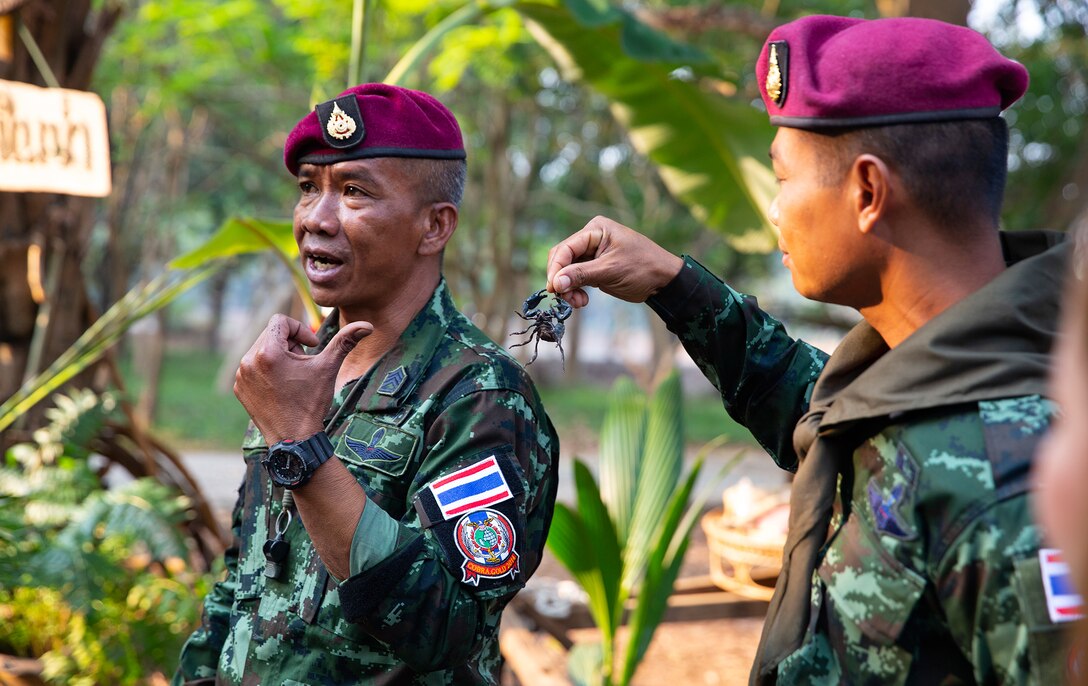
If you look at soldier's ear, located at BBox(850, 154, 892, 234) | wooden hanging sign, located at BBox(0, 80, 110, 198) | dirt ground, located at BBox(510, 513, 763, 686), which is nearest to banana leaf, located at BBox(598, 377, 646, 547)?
dirt ground, located at BBox(510, 513, 763, 686)

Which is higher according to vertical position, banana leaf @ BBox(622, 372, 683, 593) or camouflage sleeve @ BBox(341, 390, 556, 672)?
camouflage sleeve @ BBox(341, 390, 556, 672)

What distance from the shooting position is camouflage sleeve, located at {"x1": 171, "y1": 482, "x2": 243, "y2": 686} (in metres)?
1.97

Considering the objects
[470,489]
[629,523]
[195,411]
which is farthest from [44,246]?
[195,411]

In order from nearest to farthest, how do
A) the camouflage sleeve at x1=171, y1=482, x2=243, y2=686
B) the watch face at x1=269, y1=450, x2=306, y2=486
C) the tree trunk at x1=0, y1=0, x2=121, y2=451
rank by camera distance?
the watch face at x1=269, y1=450, x2=306, y2=486, the camouflage sleeve at x1=171, y1=482, x2=243, y2=686, the tree trunk at x1=0, y1=0, x2=121, y2=451

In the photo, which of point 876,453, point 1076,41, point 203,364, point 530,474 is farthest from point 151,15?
point 203,364

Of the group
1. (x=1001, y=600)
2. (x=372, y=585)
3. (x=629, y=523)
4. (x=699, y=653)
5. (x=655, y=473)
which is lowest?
(x=699, y=653)

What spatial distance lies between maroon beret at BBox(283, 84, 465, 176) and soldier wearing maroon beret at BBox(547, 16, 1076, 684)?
0.70m

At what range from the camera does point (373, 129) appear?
1.82 metres

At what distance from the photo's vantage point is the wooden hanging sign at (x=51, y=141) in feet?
10.7

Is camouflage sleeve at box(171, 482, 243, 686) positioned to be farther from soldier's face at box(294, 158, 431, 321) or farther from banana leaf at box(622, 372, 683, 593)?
banana leaf at box(622, 372, 683, 593)

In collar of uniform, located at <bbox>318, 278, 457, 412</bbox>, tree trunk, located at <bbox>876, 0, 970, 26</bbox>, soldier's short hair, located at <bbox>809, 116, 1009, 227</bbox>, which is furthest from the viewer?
tree trunk, located at <bbox>876, 0, 970, 26</bbox>

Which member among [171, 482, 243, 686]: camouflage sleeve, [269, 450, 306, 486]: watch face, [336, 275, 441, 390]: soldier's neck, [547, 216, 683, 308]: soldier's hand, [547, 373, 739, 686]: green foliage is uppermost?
[547, 216, 683, 308]: soldier's hand

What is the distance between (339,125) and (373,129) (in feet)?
0.20

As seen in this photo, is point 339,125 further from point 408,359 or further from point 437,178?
point 408,359
